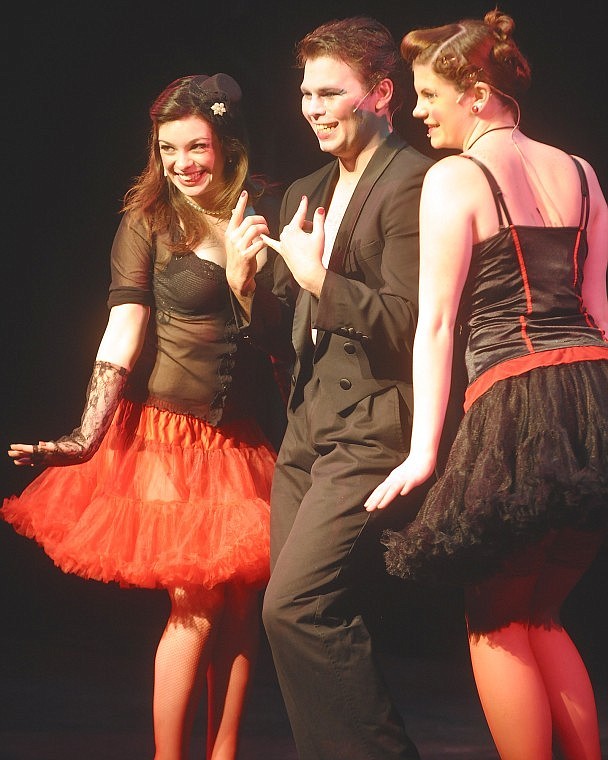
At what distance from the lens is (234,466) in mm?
2812

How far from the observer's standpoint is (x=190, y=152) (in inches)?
108

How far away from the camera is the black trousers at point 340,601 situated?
226cm

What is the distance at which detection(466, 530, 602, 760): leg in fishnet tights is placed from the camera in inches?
85.4

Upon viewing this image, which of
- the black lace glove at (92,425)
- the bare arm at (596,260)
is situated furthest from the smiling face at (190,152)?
the bare arm at (596,260)

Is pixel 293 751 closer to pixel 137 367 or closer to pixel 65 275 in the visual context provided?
pixel 137 367

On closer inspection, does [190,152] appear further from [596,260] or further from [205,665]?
[205,665]

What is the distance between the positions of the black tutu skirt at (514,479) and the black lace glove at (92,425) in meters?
0.86

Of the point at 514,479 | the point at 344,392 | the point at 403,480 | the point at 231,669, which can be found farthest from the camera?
the point at 231,669

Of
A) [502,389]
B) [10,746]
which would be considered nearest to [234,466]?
[502,389]

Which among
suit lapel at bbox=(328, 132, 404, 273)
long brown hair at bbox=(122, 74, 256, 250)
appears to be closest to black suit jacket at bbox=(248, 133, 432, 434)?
suit lapel at bbox=(328, 132, 404, 273)

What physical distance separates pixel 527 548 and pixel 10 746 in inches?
71.0

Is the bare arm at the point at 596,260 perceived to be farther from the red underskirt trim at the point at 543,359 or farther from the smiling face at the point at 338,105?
the smiling face at the point at 338,105

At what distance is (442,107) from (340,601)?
991 millimetres

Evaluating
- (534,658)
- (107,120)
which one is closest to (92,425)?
(534,658)
